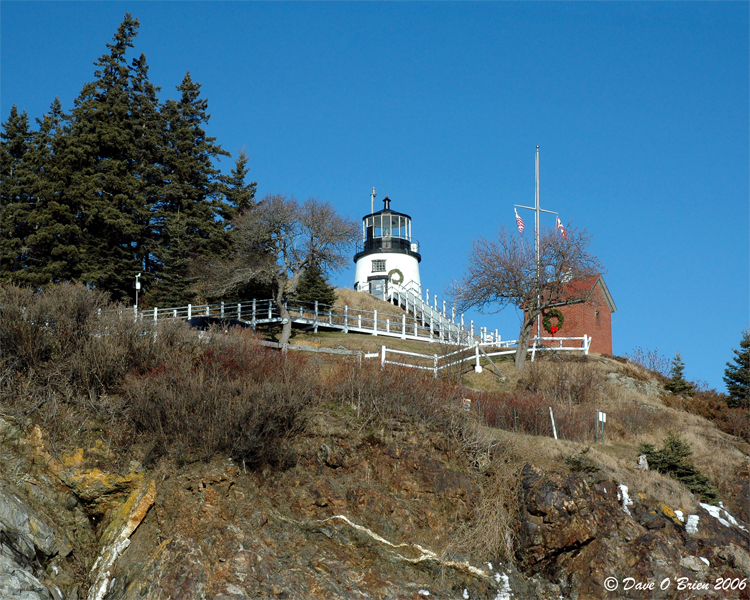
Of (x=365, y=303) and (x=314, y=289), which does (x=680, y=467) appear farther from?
(x=365, y=303)

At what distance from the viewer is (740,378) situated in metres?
29.0

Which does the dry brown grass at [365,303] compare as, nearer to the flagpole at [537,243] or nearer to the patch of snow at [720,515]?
the flagpole at [537,243]

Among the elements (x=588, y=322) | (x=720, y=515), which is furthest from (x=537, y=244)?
(x=720, y=515)

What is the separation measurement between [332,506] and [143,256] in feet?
102

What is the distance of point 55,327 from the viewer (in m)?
16.3

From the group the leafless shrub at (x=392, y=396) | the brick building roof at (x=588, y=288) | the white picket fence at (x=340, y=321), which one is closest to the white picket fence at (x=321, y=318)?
the white picket fence at (x=340, y=321)

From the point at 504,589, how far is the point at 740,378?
2020cm

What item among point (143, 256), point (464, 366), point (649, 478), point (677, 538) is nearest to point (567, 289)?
point (464, 366)

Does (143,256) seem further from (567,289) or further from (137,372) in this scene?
(137,372)

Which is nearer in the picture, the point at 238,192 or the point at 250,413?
the point at 250,413

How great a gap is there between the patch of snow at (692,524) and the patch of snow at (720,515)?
710 millimetres

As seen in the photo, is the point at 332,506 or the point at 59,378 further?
the point at 59,378

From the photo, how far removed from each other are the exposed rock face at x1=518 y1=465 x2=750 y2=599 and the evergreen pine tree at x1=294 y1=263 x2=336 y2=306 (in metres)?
26.2

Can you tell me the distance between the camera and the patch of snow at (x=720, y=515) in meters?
15.4
